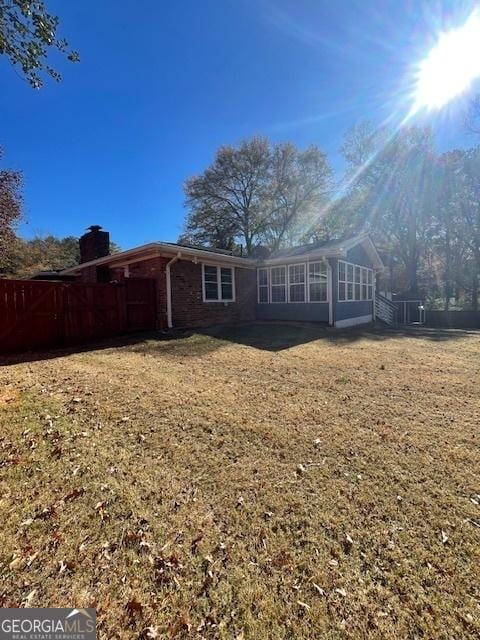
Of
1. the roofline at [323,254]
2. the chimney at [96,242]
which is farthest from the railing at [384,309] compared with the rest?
the chimney at [96,242]

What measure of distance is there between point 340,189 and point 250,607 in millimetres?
31031

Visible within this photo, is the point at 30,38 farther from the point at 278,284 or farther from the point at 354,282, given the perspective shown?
the point at 354,282

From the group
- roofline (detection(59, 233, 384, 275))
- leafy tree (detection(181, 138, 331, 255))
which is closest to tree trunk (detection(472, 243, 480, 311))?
leafy tree (detection(181, 138, 331, 255))

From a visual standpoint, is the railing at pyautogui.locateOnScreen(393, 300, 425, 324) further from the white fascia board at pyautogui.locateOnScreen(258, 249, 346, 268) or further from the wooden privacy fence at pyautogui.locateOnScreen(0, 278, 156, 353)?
the wooden privacy fence at pyautogui.locateOnScreen(0, 278, 156, 353)

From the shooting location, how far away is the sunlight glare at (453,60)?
843cm

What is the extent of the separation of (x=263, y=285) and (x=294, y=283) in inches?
67.8

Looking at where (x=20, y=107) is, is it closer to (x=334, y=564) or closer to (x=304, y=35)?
(x=304, y=35)

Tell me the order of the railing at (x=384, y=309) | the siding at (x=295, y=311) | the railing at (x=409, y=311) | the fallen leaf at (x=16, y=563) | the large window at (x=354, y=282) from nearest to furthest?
the fallen leaf at (x=16, y=563)
the siding at (x=295, y=311)
the large window at (x=354, y=282)
the railing at (x=384, y=309)
the railing at (x=409, y=311)

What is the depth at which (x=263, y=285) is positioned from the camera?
49.5 ft

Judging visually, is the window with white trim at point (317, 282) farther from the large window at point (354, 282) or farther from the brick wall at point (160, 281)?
the brick wall at point (160, 281)

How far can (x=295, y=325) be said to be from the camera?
13086 mm

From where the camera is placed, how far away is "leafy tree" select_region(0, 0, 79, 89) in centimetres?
380

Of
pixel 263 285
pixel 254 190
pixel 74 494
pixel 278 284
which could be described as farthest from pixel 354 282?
pixel 254 190

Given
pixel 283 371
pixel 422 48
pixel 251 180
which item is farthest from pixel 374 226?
pixel 283 371
